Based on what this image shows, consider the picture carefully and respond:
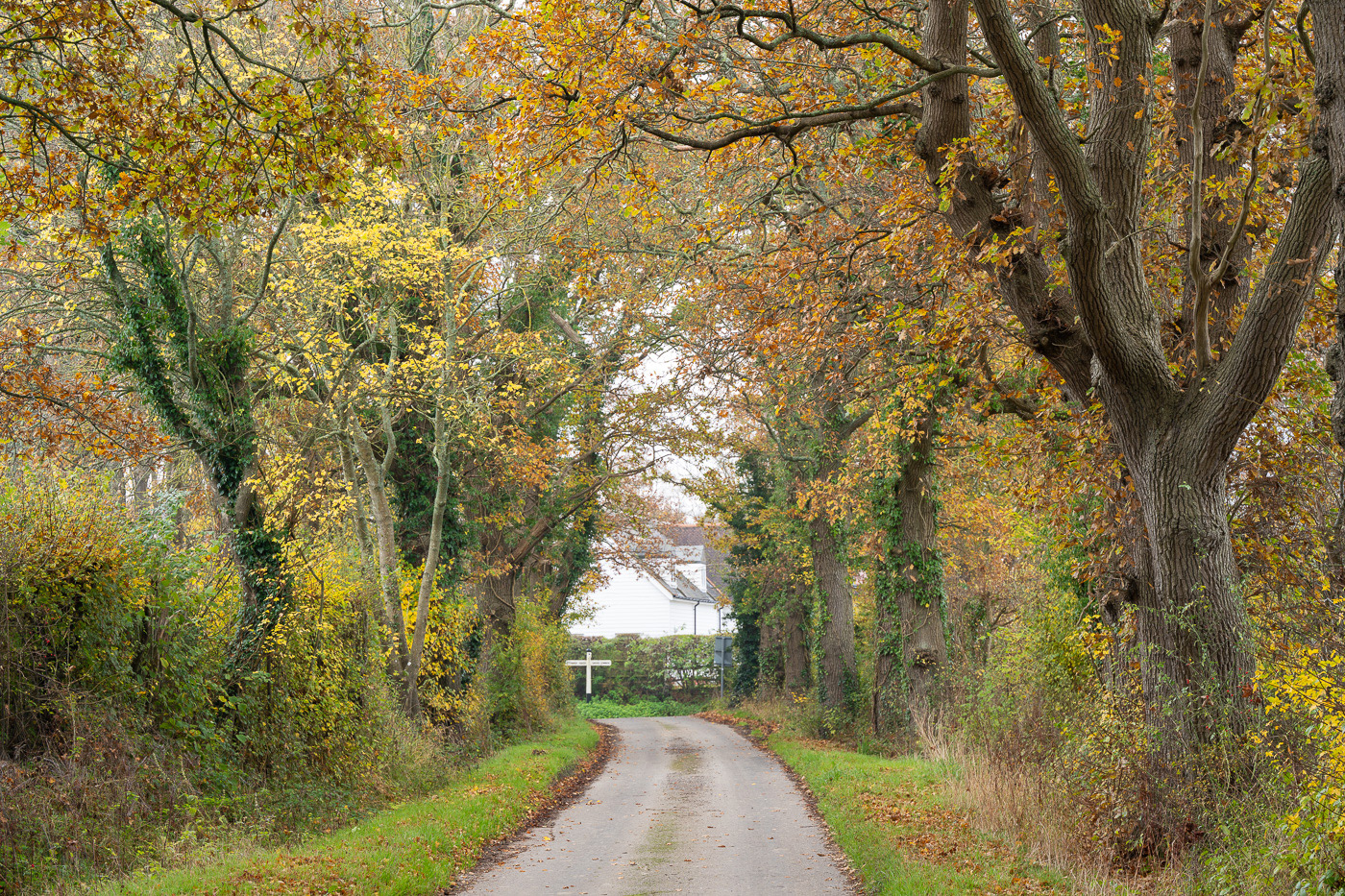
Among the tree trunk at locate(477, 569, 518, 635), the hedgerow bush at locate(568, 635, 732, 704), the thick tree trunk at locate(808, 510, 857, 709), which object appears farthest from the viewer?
the hedgerow bush at locate(568, 635, 732, 704)

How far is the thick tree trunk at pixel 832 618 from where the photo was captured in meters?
22.2

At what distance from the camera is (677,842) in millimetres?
11164

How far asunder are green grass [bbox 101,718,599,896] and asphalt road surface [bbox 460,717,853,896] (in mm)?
436

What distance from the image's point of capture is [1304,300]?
6.96 metres

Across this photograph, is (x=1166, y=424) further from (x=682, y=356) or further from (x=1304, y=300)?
(x=682, y=356)

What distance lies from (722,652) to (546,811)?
29.5 m

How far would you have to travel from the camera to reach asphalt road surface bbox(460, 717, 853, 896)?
8945 millimetres

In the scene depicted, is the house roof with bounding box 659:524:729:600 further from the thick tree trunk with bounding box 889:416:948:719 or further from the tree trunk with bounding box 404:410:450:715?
the tree trunk with bounding box 404:410:450:715

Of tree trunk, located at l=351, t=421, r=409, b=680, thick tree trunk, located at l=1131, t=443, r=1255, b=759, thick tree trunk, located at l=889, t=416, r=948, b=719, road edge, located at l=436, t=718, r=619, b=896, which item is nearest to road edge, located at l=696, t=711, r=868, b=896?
road edge, located at l=436, t=718, r=619, b=896

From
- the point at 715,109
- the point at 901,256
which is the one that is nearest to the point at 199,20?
the point at 715,109

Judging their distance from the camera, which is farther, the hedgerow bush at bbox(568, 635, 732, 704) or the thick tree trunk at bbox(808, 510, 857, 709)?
the hedgerow bush at bbox(568, 635, 732, 704)

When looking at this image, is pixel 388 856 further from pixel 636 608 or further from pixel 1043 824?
→ pixel 636 608

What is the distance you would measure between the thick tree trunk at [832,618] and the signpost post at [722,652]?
1925 cm

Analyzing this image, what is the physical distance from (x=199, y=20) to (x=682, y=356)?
37.5 feet
